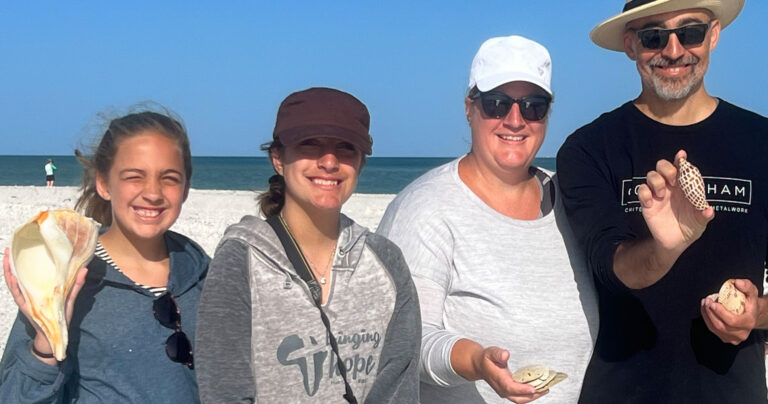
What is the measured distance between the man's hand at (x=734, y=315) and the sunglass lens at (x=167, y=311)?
78.1 inches

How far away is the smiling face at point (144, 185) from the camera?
298 cm

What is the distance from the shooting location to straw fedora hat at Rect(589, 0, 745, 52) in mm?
3213

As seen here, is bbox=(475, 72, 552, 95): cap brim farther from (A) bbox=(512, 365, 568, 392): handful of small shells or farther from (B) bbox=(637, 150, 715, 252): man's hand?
(A) bbox=(512, 365, 568, 392): handful of small shells

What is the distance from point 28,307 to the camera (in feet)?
8.39

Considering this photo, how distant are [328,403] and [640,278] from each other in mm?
1249

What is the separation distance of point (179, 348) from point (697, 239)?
206cm

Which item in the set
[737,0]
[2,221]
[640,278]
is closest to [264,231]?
[640,278]

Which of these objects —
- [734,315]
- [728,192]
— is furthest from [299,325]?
[728,192]

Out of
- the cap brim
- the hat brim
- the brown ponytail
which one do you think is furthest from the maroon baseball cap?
the cap brim

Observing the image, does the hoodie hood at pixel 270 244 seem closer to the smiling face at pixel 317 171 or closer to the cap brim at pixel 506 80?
the smiling face at pixel 317 171

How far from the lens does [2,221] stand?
1541 centimetres

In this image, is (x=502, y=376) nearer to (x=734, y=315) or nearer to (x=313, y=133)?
(x=734, y=315)

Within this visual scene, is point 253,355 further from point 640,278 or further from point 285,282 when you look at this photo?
point 640,278

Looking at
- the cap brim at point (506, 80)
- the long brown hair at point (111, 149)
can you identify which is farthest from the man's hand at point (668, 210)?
the long brown hair at point (111, 149)
